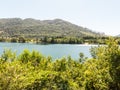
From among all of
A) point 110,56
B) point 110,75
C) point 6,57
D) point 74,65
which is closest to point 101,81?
point 110,75

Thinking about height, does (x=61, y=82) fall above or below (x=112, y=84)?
below

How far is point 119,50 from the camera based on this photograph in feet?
100

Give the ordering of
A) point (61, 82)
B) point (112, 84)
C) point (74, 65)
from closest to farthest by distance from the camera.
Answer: point (112, 84) → point (61, 82) → point (74, 65)

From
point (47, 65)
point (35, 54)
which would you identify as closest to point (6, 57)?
point (47, 65)

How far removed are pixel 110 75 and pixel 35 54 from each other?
45.8 m

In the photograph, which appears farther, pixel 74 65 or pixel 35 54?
pixel 35 54

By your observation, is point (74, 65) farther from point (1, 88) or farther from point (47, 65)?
point (1, 88)

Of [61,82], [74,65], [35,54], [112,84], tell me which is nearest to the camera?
[112,84]

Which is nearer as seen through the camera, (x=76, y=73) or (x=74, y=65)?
(x=76, y=73)

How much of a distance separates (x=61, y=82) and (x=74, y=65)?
1358 cm

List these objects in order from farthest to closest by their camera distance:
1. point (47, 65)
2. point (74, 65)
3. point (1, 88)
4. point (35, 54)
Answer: point (35, 54) → point (74, 65) → point (47, 65) → point (1, 88)

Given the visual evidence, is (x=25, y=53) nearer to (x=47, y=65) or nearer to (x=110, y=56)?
(x=47, y=65)

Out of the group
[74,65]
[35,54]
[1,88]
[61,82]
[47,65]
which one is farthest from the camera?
[35,54]

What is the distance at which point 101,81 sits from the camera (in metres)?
29.3
